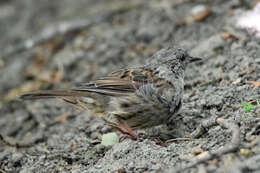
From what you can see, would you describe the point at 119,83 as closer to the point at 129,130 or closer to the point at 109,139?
the point at 129,130

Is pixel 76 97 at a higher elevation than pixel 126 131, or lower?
higher

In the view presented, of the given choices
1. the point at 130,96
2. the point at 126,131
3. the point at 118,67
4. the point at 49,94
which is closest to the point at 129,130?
the point at 126,131

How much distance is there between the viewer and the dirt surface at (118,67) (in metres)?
3.76

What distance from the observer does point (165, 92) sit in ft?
15.1

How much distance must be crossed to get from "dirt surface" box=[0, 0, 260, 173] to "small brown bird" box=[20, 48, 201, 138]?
0.77ft

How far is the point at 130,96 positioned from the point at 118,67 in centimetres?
224

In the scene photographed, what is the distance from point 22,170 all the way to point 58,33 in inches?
175

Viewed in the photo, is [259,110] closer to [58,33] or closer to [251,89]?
[251,89]

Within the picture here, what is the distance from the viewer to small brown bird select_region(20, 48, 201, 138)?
4.44 meters

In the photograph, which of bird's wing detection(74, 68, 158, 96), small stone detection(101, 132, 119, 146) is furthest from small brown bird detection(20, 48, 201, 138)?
small stone detection(101, 132, 119, 146)

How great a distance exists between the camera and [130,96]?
457 centimetres

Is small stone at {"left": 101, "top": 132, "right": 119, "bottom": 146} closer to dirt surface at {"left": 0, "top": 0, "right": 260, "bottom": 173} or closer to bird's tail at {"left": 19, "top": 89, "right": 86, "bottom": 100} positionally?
dirt surface at {"left": 0, "top": 0, "right": 260, "bottom": 173}

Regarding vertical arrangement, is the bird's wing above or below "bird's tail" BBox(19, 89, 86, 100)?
above

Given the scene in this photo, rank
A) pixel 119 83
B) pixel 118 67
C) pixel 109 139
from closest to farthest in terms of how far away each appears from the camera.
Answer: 1. pixel 109 139
2. pixel 119 83
3. pixel 118 67
